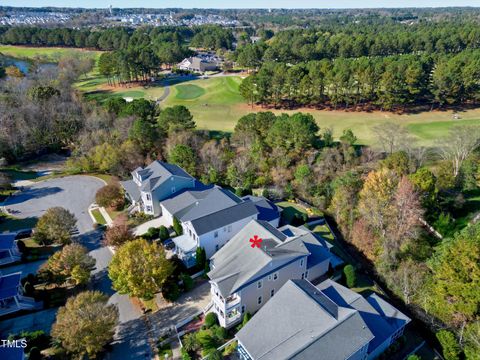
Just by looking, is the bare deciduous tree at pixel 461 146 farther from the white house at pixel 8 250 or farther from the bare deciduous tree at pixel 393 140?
the white house at pixel 8 250

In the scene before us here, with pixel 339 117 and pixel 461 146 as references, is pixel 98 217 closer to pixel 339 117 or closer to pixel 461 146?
pixel 461 146

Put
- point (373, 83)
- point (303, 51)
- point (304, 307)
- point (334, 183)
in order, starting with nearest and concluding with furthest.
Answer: point (304, 307) → point (334, 183) → point (373, 83) → point (303, 51)

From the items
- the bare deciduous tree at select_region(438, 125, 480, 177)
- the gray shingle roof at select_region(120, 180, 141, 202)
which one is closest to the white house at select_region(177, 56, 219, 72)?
the gray shingle roof at select_region(120, 180, 141, 202)

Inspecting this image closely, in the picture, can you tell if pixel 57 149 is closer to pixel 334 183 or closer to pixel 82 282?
pixel 82 282

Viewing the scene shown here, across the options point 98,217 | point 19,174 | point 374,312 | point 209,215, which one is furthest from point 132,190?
point 374,312

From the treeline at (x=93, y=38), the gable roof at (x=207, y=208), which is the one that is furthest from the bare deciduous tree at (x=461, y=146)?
the treeline at (x=93, y=38)

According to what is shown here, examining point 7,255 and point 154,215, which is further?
point 154,215

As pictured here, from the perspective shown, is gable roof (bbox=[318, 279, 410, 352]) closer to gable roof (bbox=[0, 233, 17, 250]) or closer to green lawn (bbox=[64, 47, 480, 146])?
gable roof (bbox=[0, 233, 17, 250])

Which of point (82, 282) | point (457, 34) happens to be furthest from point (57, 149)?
point (457, 34)
